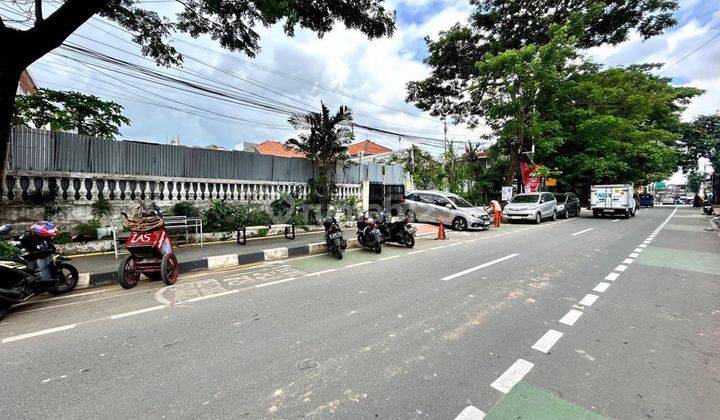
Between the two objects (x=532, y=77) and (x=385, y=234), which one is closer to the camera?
(x=385, y=234)

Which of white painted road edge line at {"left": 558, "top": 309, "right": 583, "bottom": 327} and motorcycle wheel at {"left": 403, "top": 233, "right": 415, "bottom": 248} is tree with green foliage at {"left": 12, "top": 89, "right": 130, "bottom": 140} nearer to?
motorcycle wheel at {"left": 403, "top": 233, "right": 415, "bottom": 248}

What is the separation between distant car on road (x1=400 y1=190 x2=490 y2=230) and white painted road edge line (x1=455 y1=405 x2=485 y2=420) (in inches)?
403

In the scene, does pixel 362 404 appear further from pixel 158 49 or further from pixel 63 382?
pixel 158 49

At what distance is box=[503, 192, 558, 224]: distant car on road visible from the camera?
51.5 feet

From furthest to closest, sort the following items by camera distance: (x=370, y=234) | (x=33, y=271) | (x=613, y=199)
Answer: (x=613, y=199), (x=370, y=234), (x=33, y=271)

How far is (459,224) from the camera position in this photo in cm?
1296

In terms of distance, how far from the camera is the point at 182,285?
16.8 ft

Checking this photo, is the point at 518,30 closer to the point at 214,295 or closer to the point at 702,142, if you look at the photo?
the point at 214,295

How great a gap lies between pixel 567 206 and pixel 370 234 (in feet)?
56.7

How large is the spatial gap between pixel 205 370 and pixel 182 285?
3.07 meters

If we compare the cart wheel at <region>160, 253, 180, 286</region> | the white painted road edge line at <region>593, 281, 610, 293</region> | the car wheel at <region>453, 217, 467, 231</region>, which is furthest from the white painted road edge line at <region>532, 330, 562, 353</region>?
the car wheel at <region>453, 217, 467, 231</region>

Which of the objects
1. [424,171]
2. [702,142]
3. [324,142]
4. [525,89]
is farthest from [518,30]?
[702,142]

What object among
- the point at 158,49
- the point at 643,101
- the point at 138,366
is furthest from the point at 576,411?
the point at 643,101

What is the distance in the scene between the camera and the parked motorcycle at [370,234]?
315 inches
